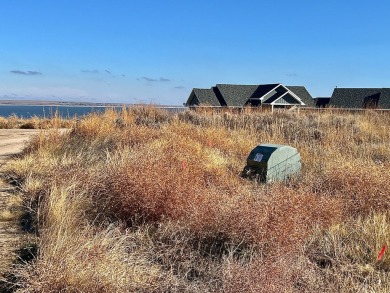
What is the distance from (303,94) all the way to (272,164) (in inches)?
1387

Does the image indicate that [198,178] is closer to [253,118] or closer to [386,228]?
[386,228]

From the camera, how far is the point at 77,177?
5.25m

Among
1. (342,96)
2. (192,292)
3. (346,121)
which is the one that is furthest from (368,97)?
(192,292)

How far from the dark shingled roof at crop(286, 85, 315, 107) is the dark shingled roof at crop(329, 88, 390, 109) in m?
2.17

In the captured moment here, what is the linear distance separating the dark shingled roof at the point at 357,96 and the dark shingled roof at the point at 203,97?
11.2 metres

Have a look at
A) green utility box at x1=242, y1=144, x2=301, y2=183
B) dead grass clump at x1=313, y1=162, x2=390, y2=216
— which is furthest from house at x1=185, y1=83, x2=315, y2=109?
dead grass clump at x1=313, y1=162, x2=390, y2=216

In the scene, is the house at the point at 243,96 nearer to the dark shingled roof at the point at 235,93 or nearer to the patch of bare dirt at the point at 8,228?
the dark shingled roof at the point at 235,93

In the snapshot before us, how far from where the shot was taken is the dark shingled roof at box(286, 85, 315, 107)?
38.9 metres

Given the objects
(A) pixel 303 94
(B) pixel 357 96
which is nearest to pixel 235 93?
(A) pixel 303 94

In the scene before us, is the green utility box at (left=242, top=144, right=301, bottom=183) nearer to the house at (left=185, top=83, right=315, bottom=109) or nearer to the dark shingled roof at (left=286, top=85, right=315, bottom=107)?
the house at (left=185, top=83, right=315, bottom=109)

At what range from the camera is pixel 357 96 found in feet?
119

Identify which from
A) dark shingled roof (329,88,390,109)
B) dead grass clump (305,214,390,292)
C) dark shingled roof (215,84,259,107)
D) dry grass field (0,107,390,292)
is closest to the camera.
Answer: dry grass field (0,107,390,292)

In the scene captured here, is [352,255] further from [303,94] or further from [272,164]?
[303,94]

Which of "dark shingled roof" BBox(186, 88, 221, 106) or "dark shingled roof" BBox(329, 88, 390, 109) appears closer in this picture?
"dark shingled roof" BBox(329, 88, 390, 109)
